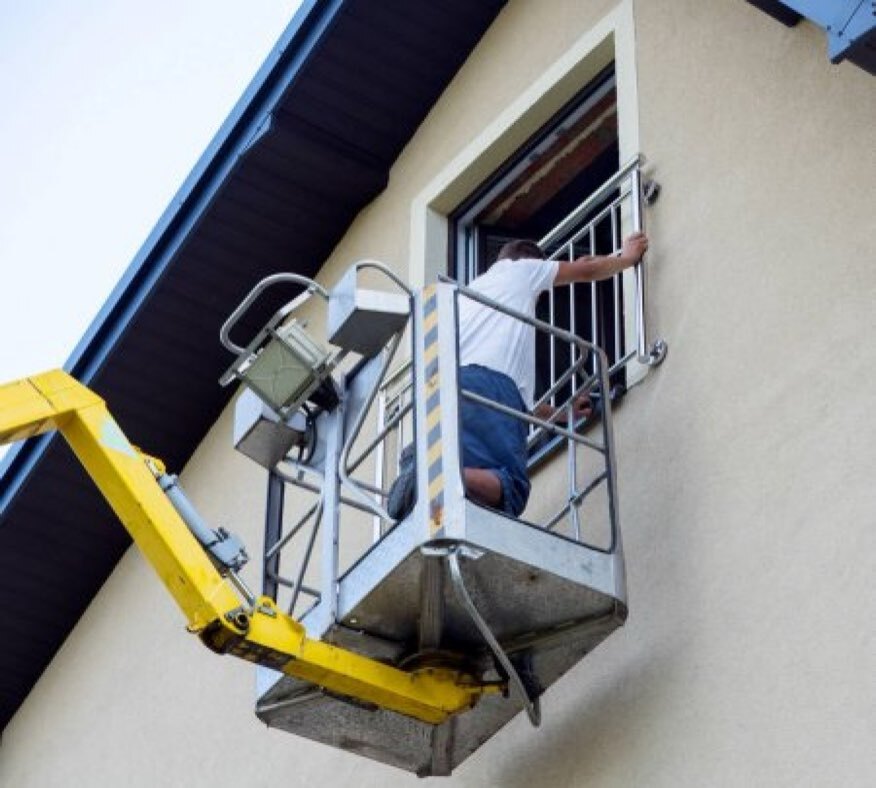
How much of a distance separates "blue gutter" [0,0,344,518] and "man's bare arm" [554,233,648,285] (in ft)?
9.23

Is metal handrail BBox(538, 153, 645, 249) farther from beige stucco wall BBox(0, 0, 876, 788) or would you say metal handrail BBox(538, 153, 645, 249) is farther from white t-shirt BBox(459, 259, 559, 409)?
white t-shirt BBox(459, 259, 559, 409)

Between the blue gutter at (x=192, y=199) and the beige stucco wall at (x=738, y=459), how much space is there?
172 cm

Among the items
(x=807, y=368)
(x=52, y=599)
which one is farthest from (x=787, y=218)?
(x=52, y=599)

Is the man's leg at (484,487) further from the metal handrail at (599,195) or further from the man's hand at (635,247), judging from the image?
the metal handrail at (599,195)

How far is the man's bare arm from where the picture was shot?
797 centimetres

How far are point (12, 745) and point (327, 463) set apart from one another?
578 centimetres

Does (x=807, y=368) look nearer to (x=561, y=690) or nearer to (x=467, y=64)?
(x=561, y=690)

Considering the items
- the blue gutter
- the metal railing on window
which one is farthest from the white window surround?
the blue gutter

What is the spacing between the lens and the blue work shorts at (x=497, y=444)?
280 inches

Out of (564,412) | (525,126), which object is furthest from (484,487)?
(525,126)

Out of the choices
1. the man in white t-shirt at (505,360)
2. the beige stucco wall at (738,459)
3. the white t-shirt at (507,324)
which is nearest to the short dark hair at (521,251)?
the man in white t-shirt at (505,360)

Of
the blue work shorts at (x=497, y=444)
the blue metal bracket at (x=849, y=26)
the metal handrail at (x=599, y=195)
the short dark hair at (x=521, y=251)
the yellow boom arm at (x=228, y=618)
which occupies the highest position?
the metal handrail at (x=599, y=195)

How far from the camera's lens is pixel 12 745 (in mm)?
12547

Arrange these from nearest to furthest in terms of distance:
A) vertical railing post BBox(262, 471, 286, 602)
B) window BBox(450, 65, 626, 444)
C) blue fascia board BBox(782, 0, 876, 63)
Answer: blue fascia board BBox(782, 0, 876, 63) → vertical railing post BBox(262, 471, 286, 602) → window BBox(450, 65, 626, 444)
